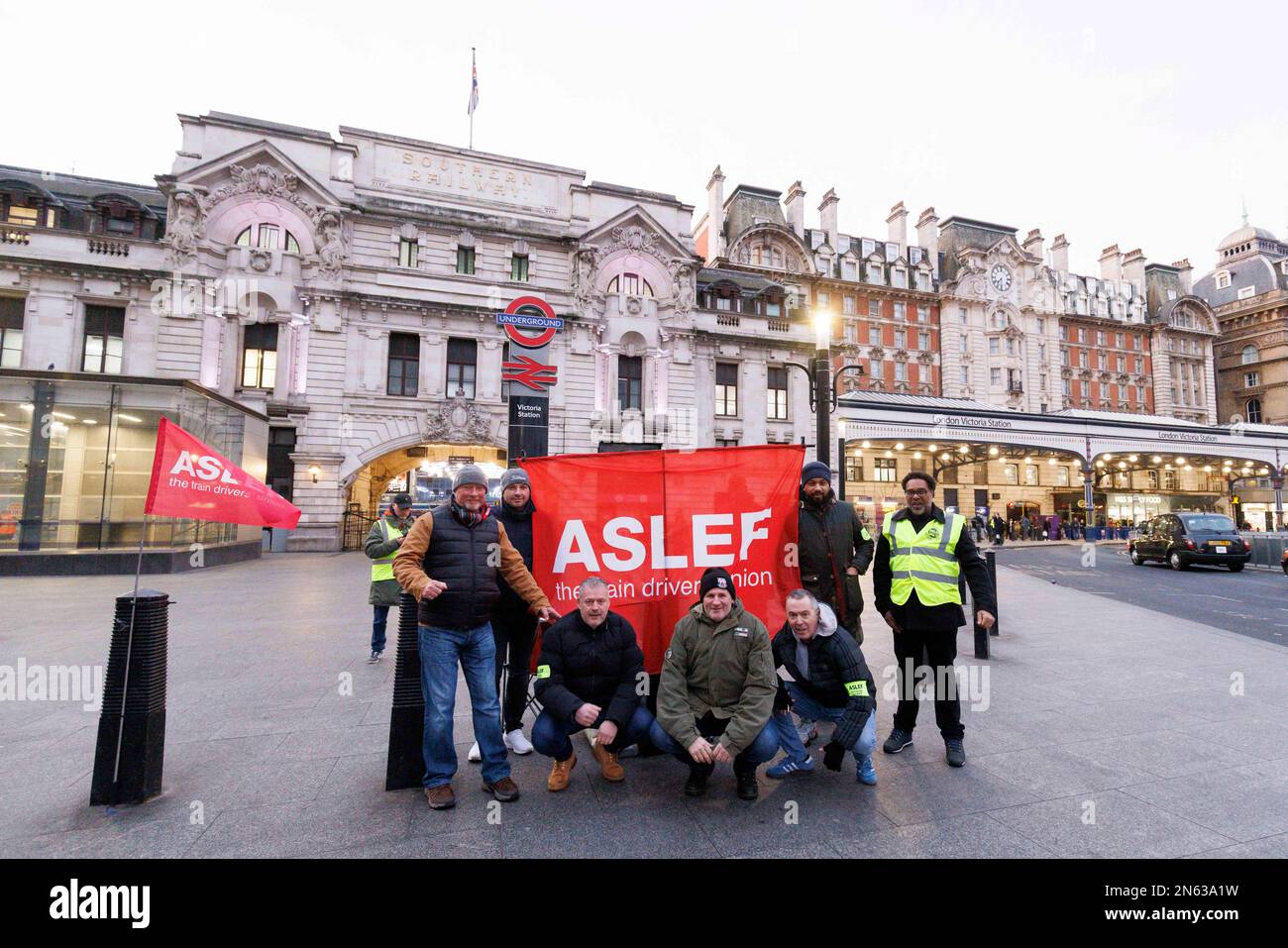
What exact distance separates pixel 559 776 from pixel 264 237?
91.1ft

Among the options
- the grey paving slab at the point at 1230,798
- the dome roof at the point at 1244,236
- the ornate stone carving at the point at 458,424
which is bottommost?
the grey paving slab at the point at 1230,798

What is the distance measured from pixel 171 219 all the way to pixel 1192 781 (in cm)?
3160

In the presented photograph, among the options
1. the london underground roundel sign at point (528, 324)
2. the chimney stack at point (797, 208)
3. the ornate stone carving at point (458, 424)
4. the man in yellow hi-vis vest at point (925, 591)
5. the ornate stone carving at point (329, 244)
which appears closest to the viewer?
the man in yellow hi-vis vest at point (925, 591)

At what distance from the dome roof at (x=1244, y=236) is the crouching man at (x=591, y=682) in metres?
94.6

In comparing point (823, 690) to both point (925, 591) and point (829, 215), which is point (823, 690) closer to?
point (925, 591)

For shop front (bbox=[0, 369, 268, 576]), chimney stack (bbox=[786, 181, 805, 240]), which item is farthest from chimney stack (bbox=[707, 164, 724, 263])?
shop front (bbox=[0, 369, 268, 576])

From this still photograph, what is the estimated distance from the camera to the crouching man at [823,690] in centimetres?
403

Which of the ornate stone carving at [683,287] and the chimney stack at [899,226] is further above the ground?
the chimney stack at [899,226]

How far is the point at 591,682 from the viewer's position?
409 centimetres

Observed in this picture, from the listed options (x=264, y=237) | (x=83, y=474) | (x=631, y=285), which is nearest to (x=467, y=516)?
(x=83, y=474)

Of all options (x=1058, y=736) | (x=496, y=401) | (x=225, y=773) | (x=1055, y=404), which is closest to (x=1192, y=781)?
(x=1058, y=736)

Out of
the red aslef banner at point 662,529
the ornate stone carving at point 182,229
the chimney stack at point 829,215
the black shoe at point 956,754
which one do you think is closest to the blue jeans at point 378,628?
the red aslef banner at point 662,529

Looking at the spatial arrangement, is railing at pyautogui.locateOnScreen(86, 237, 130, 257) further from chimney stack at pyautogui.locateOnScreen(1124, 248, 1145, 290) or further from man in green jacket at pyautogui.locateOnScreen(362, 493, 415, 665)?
chimney stack at pyautogui.locateOnScreen(1124, 248, 1145, 290)

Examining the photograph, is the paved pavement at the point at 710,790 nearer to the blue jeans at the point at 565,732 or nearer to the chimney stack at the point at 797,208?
the blue jeans at the point at 565,732
